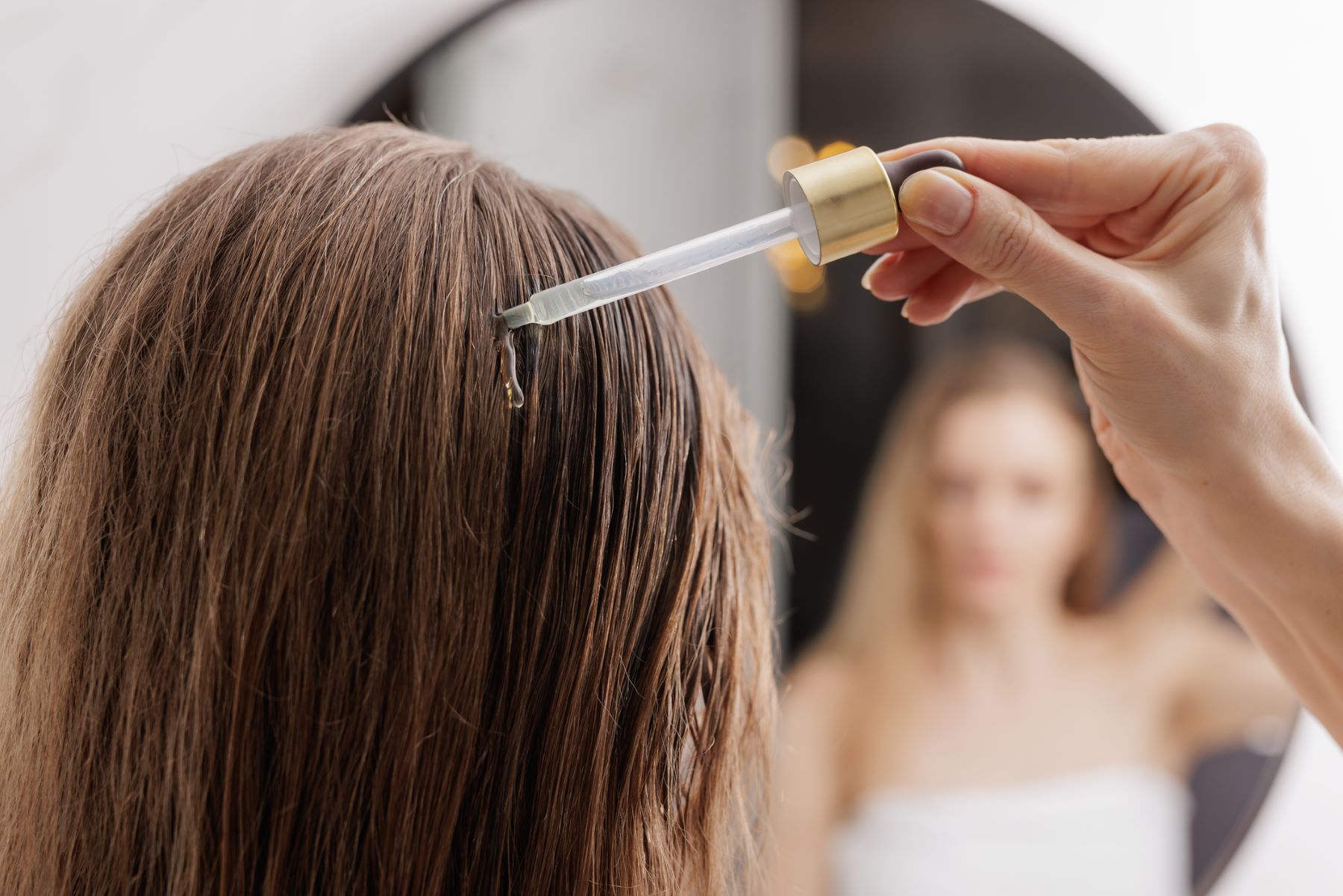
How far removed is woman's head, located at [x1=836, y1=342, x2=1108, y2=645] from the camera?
75cm

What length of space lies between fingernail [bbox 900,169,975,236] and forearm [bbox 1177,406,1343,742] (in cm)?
24

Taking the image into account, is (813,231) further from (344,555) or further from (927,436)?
(927,436)

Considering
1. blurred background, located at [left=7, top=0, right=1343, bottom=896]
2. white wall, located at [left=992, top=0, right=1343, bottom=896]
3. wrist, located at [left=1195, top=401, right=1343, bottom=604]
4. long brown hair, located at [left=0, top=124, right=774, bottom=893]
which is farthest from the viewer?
white wall, located at [left=992, top=0, right=1343, bottom=896]

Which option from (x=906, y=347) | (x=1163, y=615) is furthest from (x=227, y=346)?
(x=1163, y=615)

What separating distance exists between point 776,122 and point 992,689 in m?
0.59

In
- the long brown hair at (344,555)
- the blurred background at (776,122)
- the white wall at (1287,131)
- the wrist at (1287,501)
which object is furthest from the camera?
the white wall at (1287,131)

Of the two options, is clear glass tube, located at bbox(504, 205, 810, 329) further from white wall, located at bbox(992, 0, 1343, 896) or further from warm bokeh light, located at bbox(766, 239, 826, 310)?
white wall, located at bbox(992, 0, 1343, 896)

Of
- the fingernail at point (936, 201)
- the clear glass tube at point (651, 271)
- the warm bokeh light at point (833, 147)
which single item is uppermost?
the clear glass tube at point (651, 271)

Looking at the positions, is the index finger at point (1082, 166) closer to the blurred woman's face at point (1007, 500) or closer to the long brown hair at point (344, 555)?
the long brown hair at point (344, 555)

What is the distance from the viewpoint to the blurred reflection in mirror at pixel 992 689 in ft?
2.49

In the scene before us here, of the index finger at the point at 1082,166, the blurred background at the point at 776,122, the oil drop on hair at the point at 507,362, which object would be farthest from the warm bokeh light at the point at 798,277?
the oil drop on hair at the point at 507,362

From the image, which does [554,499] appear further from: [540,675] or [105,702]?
[105,702]

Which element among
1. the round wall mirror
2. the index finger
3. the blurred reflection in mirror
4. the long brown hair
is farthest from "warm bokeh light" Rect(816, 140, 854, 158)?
the long brown hair

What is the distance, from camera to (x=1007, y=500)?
2.49 feet
